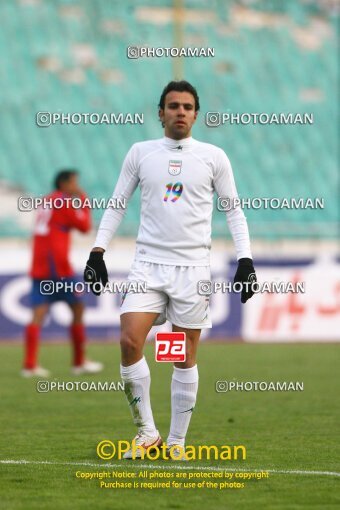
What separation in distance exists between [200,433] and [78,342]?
4.80 metres

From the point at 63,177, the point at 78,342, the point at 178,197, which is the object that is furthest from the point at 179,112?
the point at 78,342

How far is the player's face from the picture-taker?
665 centimetres

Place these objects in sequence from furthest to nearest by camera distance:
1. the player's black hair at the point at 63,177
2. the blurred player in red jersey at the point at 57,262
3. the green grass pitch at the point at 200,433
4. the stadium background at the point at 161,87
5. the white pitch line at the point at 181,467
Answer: the stadium background at the point at 161,87, the blurred player in red jersey at the point at 57,262, the player's black hair at the point at 63,177, the white pitch line at the point at 181,467, the green grass pitch at the point at 200,433

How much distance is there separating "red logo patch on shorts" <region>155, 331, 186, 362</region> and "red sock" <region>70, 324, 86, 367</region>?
5.96 meters

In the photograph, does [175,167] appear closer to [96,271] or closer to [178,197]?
[178,197]

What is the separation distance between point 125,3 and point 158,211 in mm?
20540

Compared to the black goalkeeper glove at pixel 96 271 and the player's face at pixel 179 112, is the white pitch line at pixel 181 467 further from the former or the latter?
the player's face at pixel 179 112

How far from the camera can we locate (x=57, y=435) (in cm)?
798

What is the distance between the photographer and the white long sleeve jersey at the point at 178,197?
6.69 m

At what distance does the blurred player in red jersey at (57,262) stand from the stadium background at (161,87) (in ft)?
18.7

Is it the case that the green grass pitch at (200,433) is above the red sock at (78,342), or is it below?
below

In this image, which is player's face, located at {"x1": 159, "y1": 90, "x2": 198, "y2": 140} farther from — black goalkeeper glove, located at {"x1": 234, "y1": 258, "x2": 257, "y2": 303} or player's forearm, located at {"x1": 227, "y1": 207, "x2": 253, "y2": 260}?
black goalkeeper glove, located at {"x1": 234, "y1": 258, "x2": 257, "y2": 303}

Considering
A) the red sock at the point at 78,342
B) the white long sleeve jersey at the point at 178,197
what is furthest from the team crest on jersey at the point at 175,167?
the red sock at the point at 78,342

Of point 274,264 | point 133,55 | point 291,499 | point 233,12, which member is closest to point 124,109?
point 233,12
